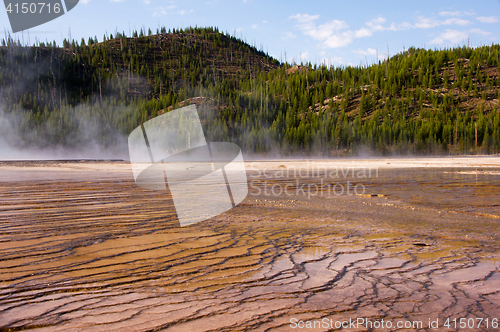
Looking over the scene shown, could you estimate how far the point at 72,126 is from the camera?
256ft

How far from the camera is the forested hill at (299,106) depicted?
66312 mm

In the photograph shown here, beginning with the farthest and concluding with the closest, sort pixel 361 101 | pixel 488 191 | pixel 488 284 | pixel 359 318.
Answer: pixel 361 101
pixel 488 191
pixel 488 284
pixel 359 318

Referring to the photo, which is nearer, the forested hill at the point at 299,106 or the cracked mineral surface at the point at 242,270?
the cracked mineral surface at the point at 242,270

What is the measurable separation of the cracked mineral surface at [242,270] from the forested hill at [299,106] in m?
62.7

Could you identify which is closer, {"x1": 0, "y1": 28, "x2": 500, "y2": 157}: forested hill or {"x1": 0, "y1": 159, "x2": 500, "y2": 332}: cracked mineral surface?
{"x1": 0, "y1": 159, "x2": 500, "y2": 332}: cracked mineral surface

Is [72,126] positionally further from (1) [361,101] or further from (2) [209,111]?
(1) [361,101]

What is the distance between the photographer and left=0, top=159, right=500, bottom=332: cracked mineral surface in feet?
7.63

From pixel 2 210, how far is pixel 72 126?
264ft

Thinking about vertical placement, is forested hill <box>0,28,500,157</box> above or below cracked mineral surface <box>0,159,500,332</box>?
above

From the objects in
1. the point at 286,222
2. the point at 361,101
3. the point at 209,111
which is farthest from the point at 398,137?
the point at 286,222

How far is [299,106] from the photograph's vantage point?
8756 cm

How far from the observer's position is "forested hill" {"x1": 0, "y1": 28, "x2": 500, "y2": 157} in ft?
218

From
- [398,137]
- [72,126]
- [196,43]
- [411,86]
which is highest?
[196,43]

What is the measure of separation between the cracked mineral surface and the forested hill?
62.7 m
